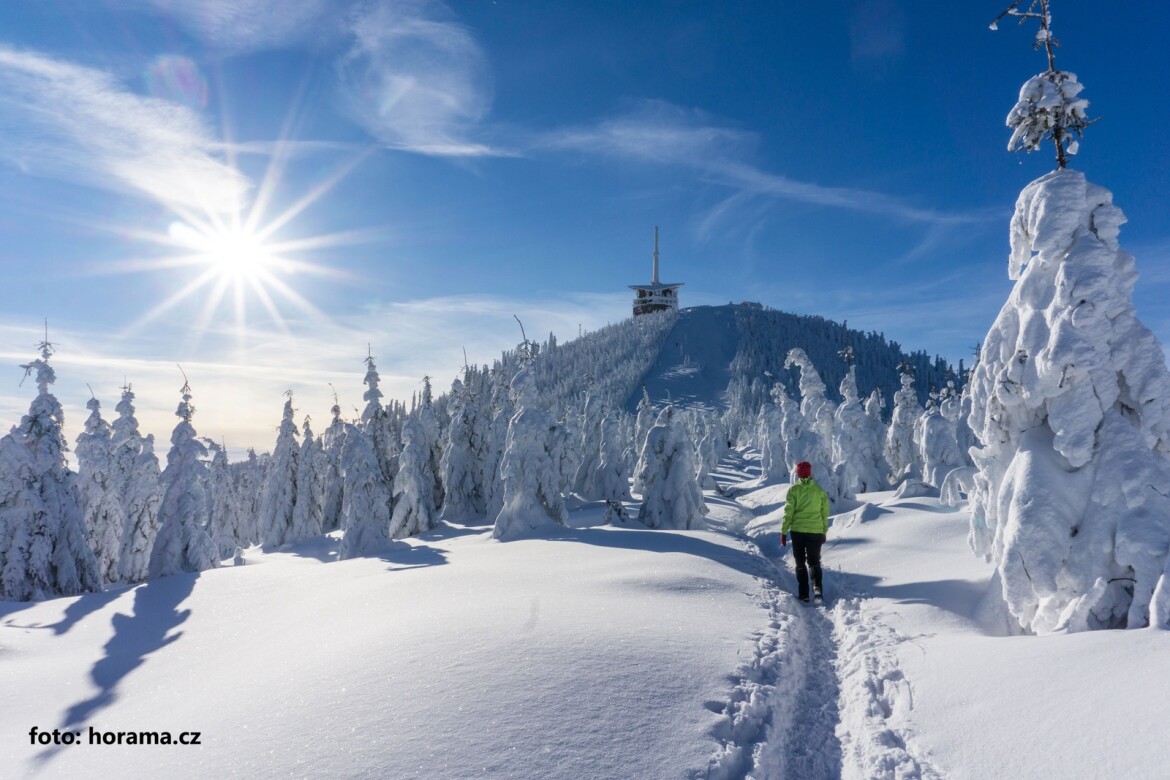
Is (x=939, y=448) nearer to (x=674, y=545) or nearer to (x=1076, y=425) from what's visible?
(x=674, y=545)

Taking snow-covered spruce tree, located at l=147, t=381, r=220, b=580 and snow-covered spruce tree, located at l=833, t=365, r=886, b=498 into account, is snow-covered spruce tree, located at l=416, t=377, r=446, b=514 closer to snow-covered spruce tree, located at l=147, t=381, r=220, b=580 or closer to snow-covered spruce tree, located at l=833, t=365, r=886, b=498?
snow-covered spruce tree, located at l=147, t=381, r=220, b=580

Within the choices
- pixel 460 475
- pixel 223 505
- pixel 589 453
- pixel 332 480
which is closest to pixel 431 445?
pixel 460 475

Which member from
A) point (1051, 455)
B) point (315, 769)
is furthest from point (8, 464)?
point (1051, 455)

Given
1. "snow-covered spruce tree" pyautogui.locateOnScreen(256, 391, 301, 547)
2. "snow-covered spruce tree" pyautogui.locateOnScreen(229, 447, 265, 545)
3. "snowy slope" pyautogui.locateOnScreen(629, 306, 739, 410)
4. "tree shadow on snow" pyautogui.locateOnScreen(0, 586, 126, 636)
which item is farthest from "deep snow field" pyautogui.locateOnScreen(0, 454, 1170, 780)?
"snowy slope" pyautogui.locateOnScreen(629, 306, 739, 410)

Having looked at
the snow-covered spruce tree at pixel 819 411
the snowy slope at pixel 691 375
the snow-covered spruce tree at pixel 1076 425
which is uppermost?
the snowy slope at pixel 691 375

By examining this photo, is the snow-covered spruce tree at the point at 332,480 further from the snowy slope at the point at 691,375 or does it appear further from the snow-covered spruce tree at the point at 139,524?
the snowy slope at the point at 691,375

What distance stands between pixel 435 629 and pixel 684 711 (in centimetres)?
357

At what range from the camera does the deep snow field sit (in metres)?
4.21

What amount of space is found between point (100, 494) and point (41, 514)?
1174 centimetres

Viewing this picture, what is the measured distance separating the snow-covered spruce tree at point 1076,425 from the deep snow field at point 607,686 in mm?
920

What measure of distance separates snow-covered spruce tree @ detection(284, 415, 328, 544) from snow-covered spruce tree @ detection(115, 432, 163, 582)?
42.9ft

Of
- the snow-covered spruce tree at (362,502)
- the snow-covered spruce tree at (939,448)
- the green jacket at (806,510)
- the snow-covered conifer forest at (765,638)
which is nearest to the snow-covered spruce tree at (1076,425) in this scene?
the snow-covered conifer forest at (765,638)

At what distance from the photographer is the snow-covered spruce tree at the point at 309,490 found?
4006 centimetres

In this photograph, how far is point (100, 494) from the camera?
2886 centimetres
